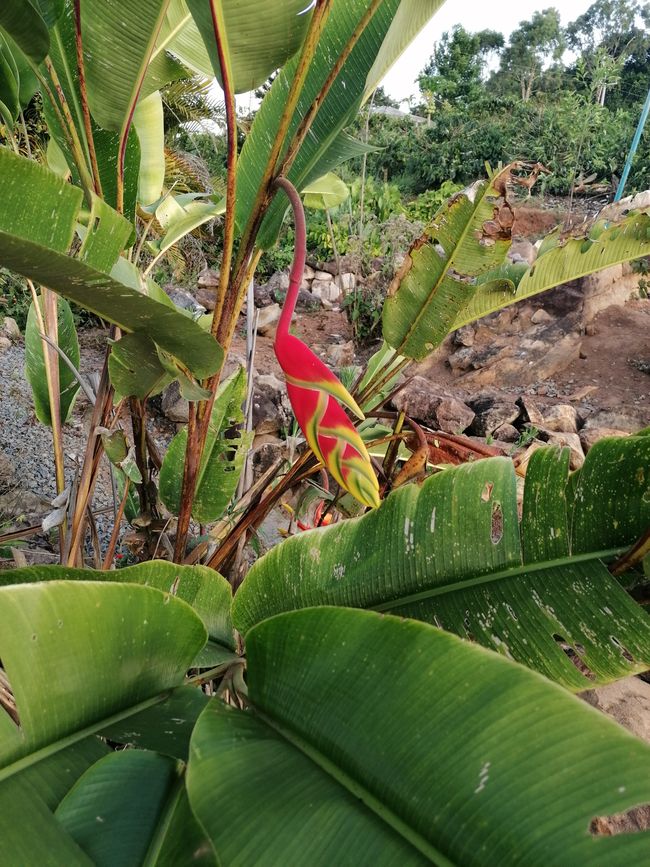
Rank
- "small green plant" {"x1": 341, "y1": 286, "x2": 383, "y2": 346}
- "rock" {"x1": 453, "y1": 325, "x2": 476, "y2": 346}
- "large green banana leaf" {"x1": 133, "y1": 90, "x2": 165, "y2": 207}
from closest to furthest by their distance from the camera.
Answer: "large green banana leaf" {"x1": 133, "y1": 90, "x2": 165, "y2": 207}
"rock" {"x1": 453, "y1": 325, "x2": 476, "y2": 346}
"small green plant" {"x1": 341, "y1": 286, "x2": 383, "y2": 346}

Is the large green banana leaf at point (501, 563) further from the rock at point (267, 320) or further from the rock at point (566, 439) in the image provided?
the rock at point (267, 320)

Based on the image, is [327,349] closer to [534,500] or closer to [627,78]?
[534,500]

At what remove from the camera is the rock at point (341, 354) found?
452 cm

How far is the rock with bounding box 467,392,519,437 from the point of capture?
3.44 metres

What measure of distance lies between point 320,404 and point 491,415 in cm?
312

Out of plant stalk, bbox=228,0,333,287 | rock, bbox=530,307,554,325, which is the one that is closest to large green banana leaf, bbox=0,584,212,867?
plant stalk, bbox=228,0,333,287

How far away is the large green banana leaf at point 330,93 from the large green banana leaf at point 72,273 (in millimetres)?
230

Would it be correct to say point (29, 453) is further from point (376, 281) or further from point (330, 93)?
point (376, 281)

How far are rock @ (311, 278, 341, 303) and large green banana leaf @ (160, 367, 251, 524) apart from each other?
4825 mm

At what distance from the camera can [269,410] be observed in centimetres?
345

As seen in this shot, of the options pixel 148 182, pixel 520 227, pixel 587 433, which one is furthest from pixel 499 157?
pixel 148 182

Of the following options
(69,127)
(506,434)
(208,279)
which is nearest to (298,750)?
(69,127)

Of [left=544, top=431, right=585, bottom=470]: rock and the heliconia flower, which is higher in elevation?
[left=544, top=431, right=585, bottom=470]: rock

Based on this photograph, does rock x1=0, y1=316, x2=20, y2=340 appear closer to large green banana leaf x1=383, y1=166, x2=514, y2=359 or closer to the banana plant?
large green banana leaf x1=383, y1=166, x2=514, y2=359
